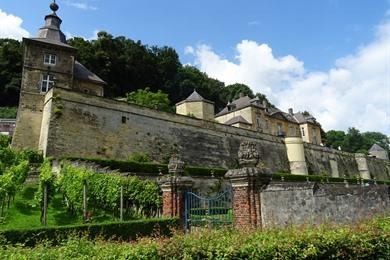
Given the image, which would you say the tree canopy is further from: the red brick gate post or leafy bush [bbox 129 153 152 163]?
the red brick gate post

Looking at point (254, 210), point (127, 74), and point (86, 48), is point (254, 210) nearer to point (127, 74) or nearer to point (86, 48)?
point (86, 48)

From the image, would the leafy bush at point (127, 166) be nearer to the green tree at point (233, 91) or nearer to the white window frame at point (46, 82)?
the white window frame at point (46, 82)

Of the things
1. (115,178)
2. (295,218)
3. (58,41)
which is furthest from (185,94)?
(295,218)

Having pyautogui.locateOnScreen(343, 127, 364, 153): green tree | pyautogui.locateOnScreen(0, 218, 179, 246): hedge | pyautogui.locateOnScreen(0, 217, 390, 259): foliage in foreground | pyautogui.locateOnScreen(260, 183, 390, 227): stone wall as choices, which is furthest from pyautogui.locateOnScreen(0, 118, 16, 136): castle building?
pyautogui.locateOnScreen(343, 127, 364, 153): green tree

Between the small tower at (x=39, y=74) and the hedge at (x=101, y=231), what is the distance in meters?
17.9

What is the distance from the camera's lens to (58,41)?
29922 millimetres

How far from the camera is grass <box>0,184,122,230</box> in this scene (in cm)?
1289

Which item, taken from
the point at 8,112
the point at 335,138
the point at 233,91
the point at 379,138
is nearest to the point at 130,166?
the point at 8,112

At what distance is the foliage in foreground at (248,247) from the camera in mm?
4441

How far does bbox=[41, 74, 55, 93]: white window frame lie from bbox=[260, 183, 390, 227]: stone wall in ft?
79.3

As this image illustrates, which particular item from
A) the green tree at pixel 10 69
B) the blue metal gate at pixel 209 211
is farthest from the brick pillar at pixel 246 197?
the green tree at pixel 10 69

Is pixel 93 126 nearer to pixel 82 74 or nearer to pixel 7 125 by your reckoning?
pixel 82 74

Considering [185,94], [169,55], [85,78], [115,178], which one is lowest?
[115,178]

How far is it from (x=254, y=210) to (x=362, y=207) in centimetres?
261
